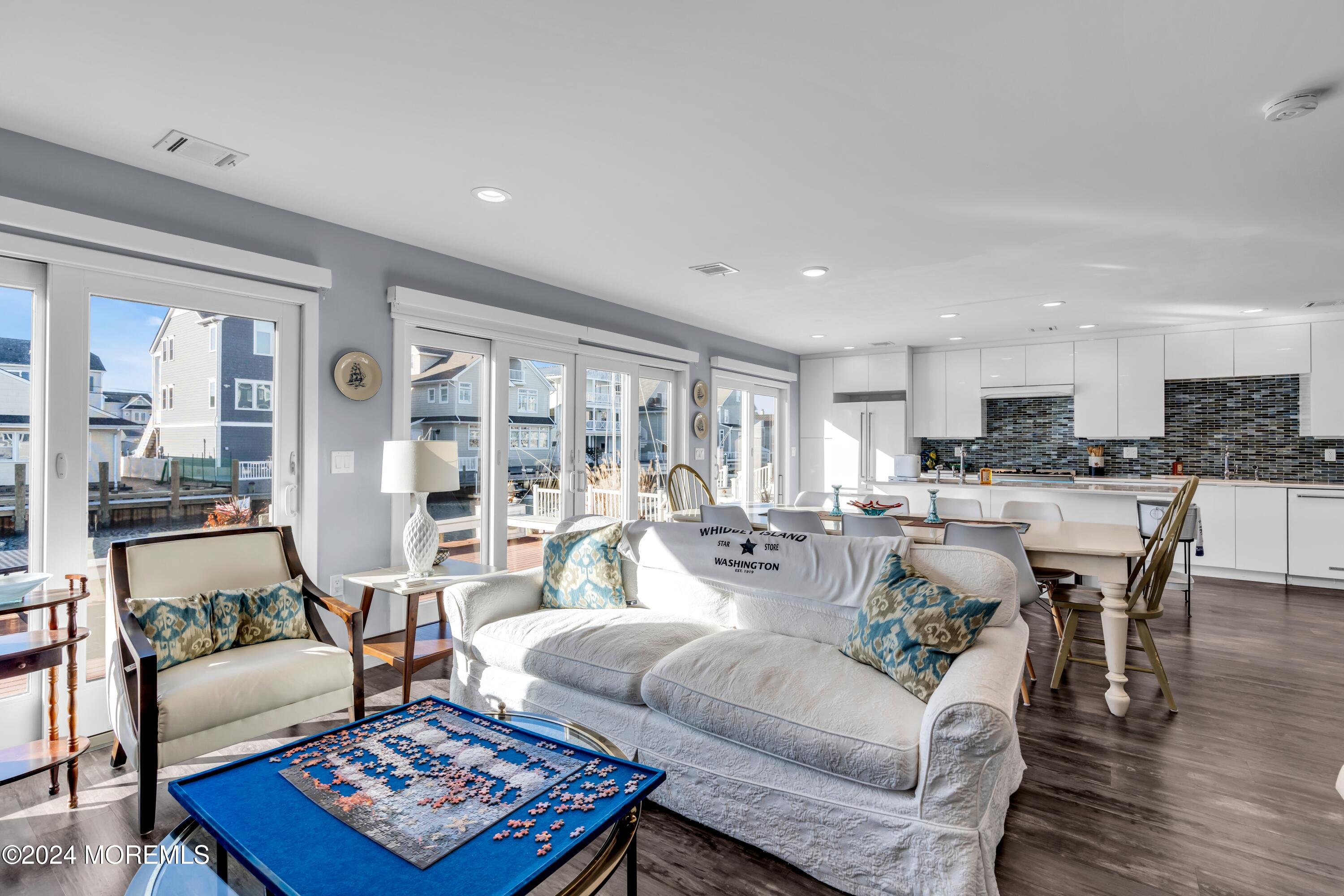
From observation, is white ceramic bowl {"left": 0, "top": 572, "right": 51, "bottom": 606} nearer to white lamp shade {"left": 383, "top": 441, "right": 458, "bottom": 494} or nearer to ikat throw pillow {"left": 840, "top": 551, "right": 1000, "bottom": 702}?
white lamp shade {"left": 383, "top": 441, "right": 458, "bottom": 494}

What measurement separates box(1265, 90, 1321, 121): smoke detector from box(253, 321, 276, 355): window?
164 inches

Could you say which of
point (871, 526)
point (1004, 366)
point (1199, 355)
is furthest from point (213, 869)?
point (1199, 355)

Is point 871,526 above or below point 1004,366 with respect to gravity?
below

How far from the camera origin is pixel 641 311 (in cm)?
566

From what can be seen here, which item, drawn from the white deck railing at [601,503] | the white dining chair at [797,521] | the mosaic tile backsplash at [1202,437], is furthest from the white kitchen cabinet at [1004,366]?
the white dining chair at [797,521]

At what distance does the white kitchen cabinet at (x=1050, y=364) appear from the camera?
21.9ft

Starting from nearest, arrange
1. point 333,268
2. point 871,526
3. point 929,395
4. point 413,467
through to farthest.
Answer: point 413,467 → point 333,268 → point 871,526 → point 929,395

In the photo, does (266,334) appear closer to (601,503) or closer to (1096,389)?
(601,503)

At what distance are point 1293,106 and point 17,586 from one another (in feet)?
14.9

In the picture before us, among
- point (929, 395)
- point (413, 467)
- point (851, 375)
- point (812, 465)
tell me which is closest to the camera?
point (413, 467)

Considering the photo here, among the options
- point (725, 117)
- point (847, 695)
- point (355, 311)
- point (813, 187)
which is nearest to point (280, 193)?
point (355, 311)

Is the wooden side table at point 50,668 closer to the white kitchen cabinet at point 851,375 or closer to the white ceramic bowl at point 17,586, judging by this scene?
the white ceramic bowl at point 17,586

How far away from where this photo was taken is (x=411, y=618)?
9.90 feet

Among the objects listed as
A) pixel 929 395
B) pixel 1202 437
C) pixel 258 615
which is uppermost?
pixel 929 395
